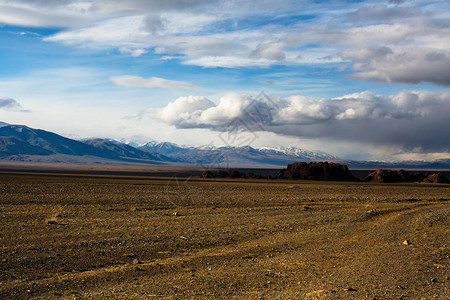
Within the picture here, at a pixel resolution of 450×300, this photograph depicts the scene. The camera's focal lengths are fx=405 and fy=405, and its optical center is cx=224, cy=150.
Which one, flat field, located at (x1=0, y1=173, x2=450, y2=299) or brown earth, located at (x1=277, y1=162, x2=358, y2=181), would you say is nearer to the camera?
flat field, located at (x1=0, y1=173, x2=450, y2=299)

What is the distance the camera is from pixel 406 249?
38.8 ft

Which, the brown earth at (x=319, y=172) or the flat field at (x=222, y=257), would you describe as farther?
the brown earth at (x=319, y=172)

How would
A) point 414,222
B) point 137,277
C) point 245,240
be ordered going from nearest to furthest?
1. point 137,277
2. point 245,240
3. point 414,222

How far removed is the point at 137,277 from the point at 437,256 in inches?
311

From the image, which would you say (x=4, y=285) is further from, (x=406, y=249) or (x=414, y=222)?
(x=414, y=222)

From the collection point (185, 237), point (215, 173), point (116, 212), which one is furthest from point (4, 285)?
point (215, 173)

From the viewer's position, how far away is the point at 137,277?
8.95m

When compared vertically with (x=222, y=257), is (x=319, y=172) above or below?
above

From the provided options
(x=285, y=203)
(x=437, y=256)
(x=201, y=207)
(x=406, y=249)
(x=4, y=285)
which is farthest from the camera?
(x=285, y=203)

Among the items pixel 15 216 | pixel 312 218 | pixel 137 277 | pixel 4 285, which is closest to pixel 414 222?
pixel 312 218

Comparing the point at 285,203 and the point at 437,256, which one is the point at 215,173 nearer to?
the point at 285,203

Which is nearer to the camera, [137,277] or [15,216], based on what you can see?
[137,277]

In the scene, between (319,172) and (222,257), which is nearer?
(222,257)

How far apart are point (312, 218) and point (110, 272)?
12423 millimetres
